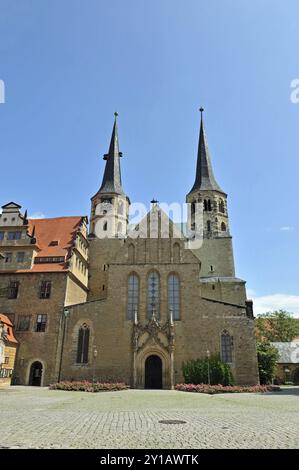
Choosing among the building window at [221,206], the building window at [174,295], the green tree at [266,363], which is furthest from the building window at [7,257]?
the building window at [221,206]

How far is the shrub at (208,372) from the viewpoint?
27.6 m

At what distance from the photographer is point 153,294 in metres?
31.6

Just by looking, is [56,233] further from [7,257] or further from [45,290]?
[45,290]

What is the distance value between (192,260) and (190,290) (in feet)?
9.45

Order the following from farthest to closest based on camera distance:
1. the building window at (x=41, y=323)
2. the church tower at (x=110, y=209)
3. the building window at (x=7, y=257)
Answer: the church tower at (x=110, y=209) → the building window at (x=7, y=257) → the building window at (x=41, y=323)

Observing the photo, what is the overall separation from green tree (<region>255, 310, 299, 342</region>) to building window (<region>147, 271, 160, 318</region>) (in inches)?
1344

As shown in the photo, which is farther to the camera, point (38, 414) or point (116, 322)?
point (116, 322)

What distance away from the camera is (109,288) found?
104ft

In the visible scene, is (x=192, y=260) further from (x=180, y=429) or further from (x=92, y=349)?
(x=180, y=429)

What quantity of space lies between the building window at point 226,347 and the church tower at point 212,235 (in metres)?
7.04

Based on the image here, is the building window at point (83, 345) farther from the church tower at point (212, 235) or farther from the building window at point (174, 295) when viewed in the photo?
the church tower at point (212, 235)

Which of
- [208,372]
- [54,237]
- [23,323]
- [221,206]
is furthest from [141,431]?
A: [221,206]

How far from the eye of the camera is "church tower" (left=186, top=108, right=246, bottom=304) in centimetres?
3672
